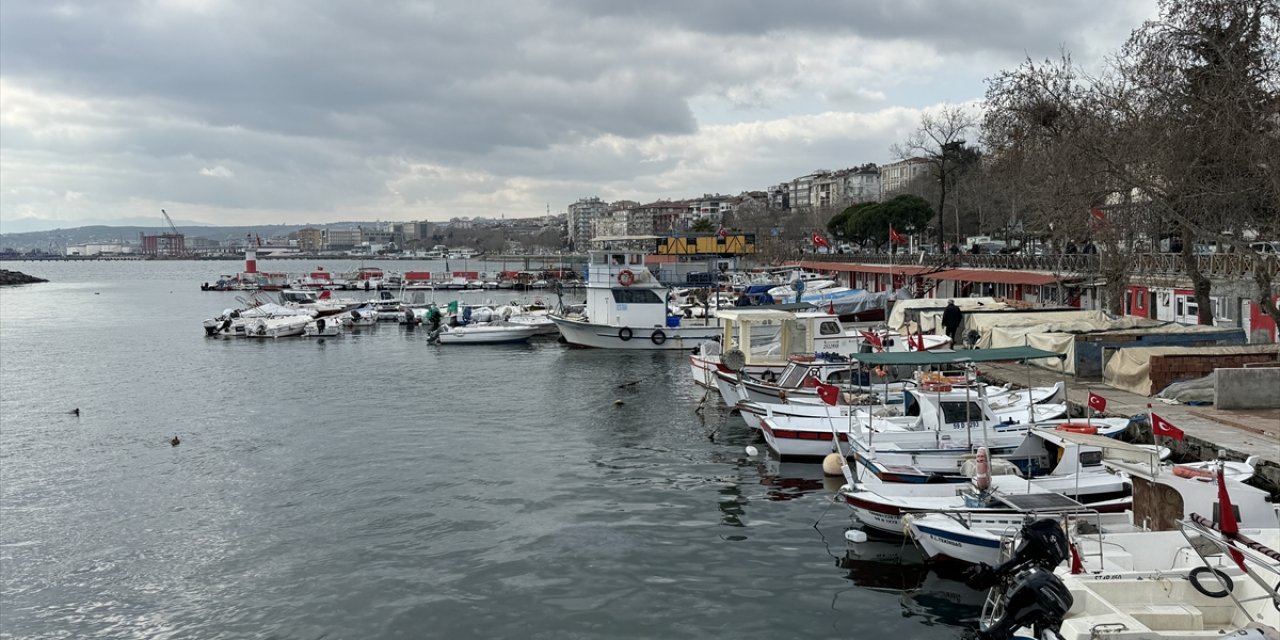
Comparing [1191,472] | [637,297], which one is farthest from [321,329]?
[1191,472]

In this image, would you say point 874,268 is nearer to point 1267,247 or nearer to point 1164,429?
point 1267,247

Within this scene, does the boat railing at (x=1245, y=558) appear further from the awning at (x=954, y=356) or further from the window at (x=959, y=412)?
the awning at (x=954, y=356)

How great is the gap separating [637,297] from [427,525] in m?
29.1

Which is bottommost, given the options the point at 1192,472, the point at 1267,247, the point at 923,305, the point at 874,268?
the point at 1192,472

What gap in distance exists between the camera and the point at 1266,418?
17.5 metres

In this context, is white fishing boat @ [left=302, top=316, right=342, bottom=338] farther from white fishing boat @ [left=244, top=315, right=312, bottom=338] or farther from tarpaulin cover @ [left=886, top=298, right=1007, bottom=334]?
tarpaulin cover @ [left=886, top=298, right=1007, bottom=334]

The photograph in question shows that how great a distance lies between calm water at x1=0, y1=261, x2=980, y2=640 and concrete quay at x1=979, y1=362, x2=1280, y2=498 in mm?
5420

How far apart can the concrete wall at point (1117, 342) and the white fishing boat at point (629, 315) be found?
21636mm

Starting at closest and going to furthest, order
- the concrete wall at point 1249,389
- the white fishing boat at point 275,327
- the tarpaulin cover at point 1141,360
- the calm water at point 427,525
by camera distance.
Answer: the calm water at point 427,525, the concrete wall at point 1249,389, the tarpaulin cover at point 1141,360, the white fishing boat at point 275,327

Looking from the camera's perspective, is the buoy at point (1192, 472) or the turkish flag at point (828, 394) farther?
the turkish flag at point (828, 394)

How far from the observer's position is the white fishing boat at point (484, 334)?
49062 millimetres

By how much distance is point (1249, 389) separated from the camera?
1841 cm

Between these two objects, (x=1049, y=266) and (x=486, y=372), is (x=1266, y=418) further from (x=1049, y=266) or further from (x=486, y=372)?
(x=1049, y=266)

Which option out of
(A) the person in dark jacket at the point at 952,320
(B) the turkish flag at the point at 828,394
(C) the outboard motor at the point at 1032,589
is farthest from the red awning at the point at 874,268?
(C) the outboard motor at the point at 1032,589
